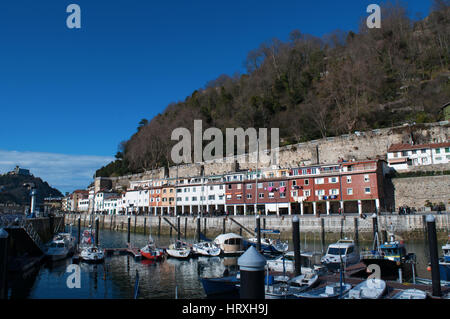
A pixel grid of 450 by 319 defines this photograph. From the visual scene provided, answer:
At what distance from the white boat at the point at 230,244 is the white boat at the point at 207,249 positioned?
83cm

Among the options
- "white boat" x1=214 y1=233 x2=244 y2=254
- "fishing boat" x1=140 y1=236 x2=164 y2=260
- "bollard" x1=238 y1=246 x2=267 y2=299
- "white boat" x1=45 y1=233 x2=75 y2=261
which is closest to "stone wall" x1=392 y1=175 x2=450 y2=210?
"white boat" x1=214 y1=233 x2=244 y2=254

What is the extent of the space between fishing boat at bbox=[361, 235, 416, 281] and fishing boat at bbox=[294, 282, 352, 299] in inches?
243

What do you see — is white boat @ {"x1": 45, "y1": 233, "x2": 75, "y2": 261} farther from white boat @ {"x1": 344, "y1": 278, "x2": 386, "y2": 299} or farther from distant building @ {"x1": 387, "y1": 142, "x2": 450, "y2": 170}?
distant building @ {"x1": 387, "y1": 142, "x2": 450, "y2": 170}

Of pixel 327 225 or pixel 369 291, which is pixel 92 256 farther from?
pixel 327 225

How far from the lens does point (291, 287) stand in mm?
16328

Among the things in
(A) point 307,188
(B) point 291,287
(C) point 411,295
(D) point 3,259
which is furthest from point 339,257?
(A) point 307,188

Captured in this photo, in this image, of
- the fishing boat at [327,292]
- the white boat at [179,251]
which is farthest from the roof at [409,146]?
the fishing boat at [327,292]

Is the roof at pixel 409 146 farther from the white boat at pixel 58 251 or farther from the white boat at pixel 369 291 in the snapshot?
the white boat at pixel 58 251

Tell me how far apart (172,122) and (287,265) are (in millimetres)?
79189

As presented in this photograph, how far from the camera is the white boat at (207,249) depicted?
34.1 metres

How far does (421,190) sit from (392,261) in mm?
29866

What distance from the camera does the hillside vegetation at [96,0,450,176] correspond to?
61.0 meters

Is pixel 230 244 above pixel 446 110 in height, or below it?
below
